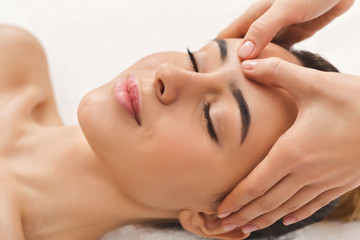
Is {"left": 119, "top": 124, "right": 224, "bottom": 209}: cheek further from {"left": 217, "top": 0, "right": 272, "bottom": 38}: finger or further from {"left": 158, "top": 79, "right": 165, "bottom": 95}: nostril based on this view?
{"left": 217, "top": 0, "right": 272, "bottom": 38}: finger

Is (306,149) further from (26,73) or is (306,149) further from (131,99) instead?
(26,73)

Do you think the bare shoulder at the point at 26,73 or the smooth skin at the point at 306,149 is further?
the bare shoulder at the point at 26,73

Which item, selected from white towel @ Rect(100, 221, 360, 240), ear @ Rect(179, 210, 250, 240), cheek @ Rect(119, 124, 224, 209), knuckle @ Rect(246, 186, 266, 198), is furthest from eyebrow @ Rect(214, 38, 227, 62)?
white towel @ Rect(100, 221, 360, 240)

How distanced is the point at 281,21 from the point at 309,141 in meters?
0.35

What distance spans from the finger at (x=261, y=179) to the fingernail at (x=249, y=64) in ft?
0.61

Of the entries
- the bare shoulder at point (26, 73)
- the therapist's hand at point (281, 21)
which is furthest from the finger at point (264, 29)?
the bare shoulder at point (26, 73)

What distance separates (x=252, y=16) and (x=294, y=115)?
380mm

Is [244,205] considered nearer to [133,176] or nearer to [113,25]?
[133,176]

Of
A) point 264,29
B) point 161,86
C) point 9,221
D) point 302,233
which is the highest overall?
point 264,29

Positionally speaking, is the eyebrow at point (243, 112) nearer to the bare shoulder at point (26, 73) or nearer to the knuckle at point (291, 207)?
the knuckle at point (291, 207)

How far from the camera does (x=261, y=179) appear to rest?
978 mm

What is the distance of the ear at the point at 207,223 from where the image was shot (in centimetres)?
118

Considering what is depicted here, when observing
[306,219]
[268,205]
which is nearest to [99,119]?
[268,205]

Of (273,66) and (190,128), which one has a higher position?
(273,66)
